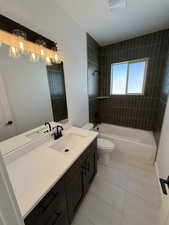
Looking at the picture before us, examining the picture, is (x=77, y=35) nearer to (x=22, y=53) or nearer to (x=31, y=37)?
(x=31, y=37)

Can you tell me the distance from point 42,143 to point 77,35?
1.98 m

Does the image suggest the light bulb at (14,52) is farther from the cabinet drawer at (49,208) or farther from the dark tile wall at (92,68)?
the dark tile wall at (92,68)

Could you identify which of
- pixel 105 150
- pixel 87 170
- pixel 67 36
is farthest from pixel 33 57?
pixel 105 150

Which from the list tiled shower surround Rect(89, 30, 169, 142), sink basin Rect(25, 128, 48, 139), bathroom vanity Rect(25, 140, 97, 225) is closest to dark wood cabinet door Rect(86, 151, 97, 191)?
bathroom vanity Rect(25, 140, 97, 225)

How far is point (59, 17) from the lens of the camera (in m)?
1.46

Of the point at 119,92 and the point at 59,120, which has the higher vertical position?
the point at 119,92

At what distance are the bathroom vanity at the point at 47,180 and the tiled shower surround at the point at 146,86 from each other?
5.44 ft

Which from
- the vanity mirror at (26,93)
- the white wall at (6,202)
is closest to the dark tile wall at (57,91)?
the vanity mirror at (26,93)

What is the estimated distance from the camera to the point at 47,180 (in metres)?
0.78

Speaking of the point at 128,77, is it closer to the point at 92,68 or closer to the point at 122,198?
the point at 92,68

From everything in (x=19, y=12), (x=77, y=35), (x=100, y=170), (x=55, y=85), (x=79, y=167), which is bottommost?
(x=100, y=170)

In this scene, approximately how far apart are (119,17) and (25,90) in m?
1.94

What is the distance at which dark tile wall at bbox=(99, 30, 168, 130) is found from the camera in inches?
87.3

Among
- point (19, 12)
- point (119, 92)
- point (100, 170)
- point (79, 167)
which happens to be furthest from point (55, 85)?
point (119, 92)
